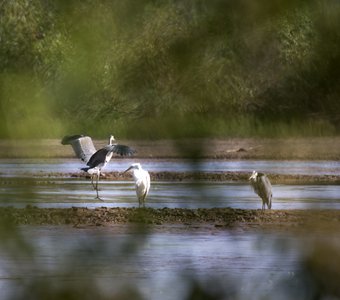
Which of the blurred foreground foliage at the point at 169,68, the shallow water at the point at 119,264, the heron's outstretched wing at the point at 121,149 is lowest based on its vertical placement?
the heron's outstretched wing at the point at 121,149

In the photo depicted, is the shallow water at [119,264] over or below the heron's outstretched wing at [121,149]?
over

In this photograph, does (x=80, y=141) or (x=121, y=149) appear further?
(x=121, y=149)

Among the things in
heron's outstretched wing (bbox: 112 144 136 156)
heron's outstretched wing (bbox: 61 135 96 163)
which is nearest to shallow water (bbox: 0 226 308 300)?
heron's outstretched wing (bbox: 61 135 96 163)

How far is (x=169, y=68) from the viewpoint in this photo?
1.05 m

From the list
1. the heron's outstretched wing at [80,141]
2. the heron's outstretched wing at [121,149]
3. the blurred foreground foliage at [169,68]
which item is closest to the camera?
the blurred foreground foliage at [169,68]

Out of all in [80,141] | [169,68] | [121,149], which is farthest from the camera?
[121,149]

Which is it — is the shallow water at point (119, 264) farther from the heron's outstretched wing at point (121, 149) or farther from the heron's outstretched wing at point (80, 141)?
the heron's outstretched wing at point (121, 149)

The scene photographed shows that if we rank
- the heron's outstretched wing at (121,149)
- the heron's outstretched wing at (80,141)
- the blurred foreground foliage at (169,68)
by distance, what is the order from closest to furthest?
the blurred foreground foliage at (169,68) < the heron's outstretched wing at (80,141) < the heron's outstretched wing at (121,149)

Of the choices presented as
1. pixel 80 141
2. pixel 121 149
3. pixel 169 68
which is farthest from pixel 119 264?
pixel 121 149

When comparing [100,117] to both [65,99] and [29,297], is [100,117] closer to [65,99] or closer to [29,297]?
[65,99]

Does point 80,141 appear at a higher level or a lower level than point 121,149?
higher

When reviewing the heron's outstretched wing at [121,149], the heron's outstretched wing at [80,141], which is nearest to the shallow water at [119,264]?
the heron's outstretched wing at [80,141]

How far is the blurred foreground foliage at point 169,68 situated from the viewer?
3.33ft

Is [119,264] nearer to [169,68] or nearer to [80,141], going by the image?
[169,68]
